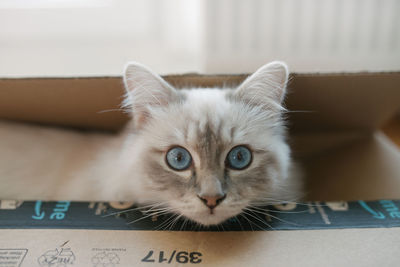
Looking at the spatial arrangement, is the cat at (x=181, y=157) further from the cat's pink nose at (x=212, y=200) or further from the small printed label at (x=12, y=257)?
the small printed label at (x=12, y=257)

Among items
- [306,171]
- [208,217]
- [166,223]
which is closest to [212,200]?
[208,217]

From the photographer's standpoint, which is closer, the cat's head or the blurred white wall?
the cat's head

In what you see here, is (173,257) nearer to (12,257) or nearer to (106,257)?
(106,257)

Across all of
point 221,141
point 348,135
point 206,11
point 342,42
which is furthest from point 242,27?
point 221,141

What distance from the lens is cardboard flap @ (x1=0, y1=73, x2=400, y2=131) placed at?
1447 millimetres

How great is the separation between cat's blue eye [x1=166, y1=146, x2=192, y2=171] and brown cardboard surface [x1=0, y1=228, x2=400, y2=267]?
0.79 feet

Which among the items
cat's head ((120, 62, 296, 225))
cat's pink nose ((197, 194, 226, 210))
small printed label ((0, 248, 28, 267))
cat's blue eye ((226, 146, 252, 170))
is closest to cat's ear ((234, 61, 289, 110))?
cat's head ((120, 62, 296, 225))

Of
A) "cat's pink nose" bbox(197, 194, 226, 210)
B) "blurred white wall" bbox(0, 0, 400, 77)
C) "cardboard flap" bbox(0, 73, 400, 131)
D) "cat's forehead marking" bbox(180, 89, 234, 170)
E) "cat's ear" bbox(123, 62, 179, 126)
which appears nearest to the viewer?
"cat's pink nose" bbox(197, 194, 226, 210)

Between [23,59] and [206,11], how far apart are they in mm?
1080

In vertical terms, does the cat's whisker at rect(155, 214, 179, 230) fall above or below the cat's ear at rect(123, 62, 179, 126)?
below

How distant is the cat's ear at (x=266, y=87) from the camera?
1.32 metres

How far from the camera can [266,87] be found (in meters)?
1.37

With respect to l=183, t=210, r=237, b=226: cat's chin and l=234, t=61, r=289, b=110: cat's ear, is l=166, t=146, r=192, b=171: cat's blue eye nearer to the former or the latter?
l=183, t=210, r=237, b=226: cat's chin

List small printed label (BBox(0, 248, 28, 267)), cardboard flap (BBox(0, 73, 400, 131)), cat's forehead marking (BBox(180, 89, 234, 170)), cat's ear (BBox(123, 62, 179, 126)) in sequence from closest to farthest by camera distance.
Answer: small printed label (BBox(0, 248, 28, 267)), cat's forehead marking (BBox(180, 89, 234, 170)), cat's ear (BBox(123, 62, 179, 126)), cardboard flap (BBox(0, 73, 400, 131))
